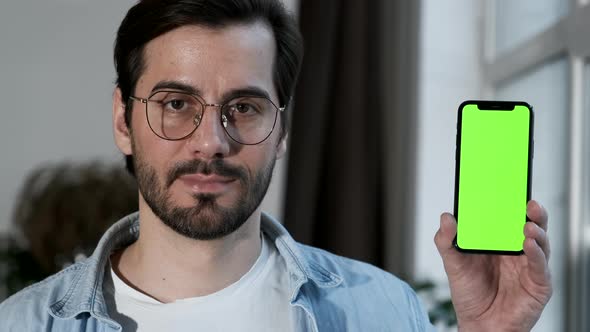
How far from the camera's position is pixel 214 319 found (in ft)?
4.83

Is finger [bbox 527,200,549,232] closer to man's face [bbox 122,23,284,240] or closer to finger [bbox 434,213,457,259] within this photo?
finger [bbox 434,213,457,259]

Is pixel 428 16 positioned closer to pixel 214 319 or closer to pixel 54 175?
pixel 54 175

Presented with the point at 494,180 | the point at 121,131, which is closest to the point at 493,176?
the point at 494,180

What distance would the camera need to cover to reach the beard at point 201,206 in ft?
4.83

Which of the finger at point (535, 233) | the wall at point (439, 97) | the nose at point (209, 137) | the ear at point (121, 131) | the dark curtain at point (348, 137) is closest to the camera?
the finger at point (535, 233)

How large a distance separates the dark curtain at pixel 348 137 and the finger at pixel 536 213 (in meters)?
1.85

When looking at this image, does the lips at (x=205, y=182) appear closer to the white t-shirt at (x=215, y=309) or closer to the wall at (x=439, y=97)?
the white t-shirt at (x=215, y=309)

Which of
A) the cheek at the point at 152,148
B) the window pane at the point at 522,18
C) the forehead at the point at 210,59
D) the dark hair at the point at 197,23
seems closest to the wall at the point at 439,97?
the window pane at the point at 522,18

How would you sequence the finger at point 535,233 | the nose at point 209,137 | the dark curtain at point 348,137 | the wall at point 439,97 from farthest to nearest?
the dark curtain at point 348,137 → the wall at point 439,97 → the nose at point 209,137 → the finger at point 535,233

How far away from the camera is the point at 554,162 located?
242cm

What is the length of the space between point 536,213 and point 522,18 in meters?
1.65

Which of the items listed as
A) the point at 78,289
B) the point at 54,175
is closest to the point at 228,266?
the point at 78,289

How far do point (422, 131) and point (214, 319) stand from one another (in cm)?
162

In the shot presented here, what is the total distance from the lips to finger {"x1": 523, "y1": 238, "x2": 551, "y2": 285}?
0.51 meters
